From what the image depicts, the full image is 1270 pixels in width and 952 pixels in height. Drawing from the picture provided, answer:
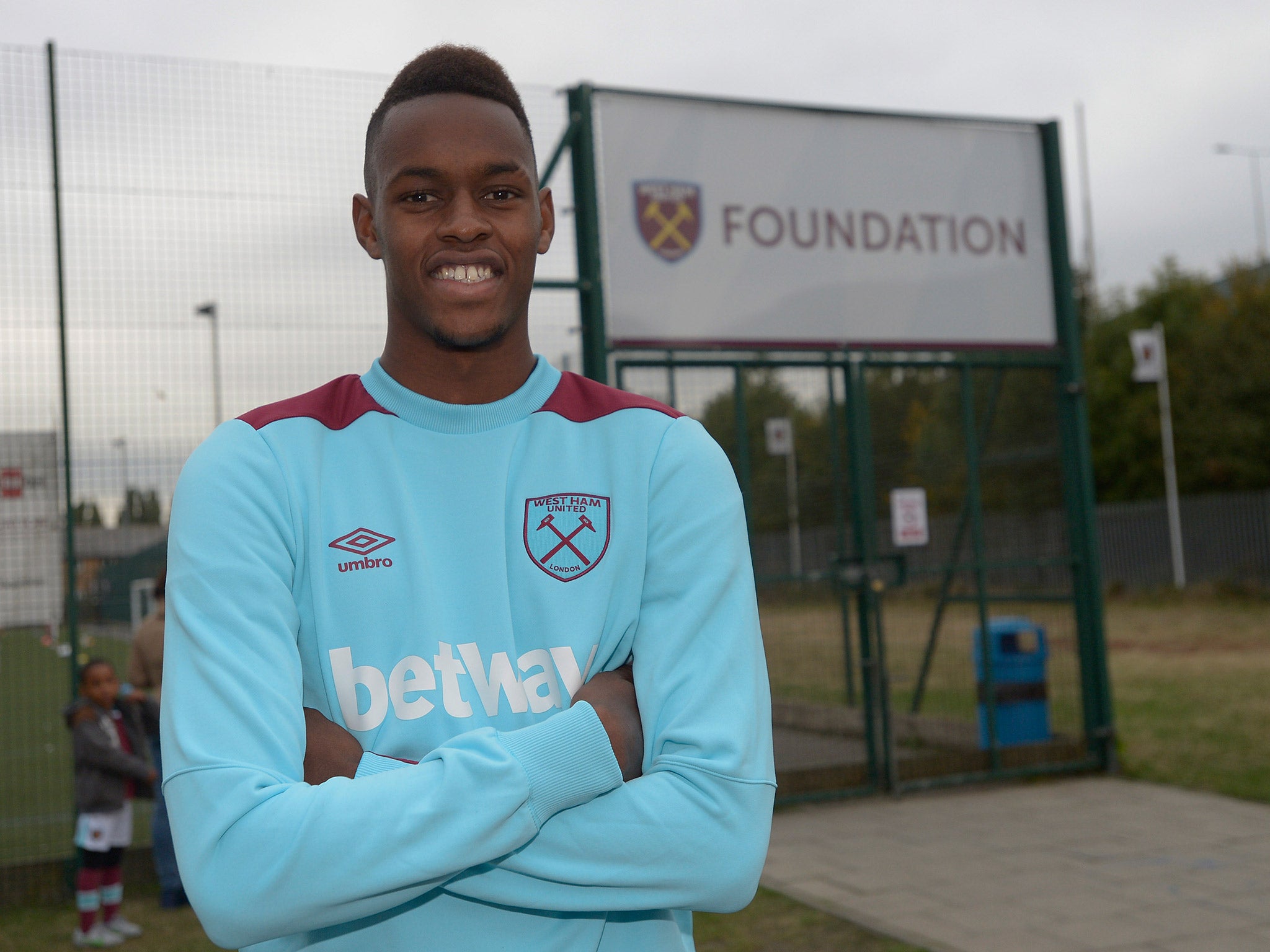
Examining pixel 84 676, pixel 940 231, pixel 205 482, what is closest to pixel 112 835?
pixel 84 676

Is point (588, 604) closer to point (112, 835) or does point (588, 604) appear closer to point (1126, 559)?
point (112, 835)

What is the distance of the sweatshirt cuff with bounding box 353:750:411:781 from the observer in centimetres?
128

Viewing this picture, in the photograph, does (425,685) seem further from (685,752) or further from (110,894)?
(110,894)

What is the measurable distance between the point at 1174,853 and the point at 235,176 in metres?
6.34

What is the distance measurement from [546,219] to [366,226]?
9.7 inches

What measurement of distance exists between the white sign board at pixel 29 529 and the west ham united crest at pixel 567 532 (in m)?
Result: 5.72

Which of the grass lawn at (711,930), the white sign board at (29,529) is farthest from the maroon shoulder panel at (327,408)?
the white sign board at (29,529)

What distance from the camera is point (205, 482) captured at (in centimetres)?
134

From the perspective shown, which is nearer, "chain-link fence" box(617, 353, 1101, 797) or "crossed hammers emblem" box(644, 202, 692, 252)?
"crossed hammers emblem" box(644, 202, 692, 252)

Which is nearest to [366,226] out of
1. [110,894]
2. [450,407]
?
[450,407]

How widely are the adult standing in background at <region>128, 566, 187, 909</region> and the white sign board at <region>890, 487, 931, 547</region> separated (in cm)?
468

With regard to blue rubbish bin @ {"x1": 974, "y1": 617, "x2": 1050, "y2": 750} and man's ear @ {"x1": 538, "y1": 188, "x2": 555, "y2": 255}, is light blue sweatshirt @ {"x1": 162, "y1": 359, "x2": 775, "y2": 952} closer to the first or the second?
man's ear @ {"x1": 538, "y1": 188, "x2": 555, "y2": 255}

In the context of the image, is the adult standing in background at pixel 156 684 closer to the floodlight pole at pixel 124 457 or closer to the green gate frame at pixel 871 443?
the floodlight pole at pixel 124 457

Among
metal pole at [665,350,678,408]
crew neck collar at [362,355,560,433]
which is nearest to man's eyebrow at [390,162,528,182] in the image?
crew neck collar at [362,355,560,433]
